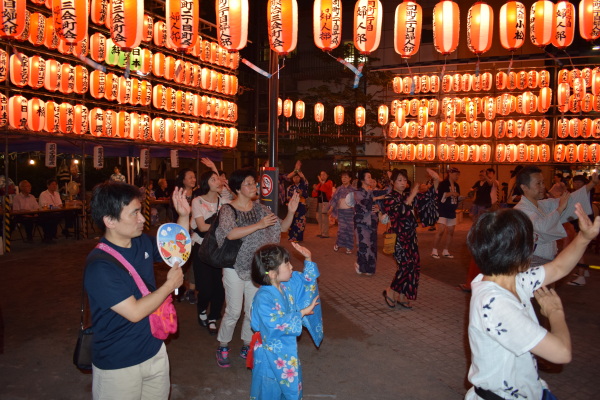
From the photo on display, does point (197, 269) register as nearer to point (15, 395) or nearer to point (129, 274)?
point (15, 395)

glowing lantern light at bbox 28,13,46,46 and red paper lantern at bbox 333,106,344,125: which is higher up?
glowing lantern light at bbox 28,13,46,46

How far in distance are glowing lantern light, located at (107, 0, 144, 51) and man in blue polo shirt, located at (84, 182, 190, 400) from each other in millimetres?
7928

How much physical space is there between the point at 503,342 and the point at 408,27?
9.36 metres

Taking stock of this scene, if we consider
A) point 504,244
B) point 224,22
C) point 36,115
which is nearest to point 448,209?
point 224,22

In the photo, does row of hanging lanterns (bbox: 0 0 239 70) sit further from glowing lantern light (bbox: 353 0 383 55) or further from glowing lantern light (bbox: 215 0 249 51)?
glowing lantern light (bbox: 353 0 383 55)

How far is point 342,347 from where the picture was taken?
17.0 feet

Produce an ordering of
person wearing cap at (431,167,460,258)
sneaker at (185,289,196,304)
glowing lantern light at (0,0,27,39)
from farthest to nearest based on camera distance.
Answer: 1. person wearing cap at (431,167,460,258)
2. glowing lantern light at (0,0,27,39)
3. sneaker at (185,289,196,304)

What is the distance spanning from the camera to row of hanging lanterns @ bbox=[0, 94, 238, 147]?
11.4 meters

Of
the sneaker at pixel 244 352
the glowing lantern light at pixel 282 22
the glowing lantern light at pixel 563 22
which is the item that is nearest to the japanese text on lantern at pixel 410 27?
the glowing lantern light at pixel 282 22

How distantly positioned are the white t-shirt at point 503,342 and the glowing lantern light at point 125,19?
9.28m

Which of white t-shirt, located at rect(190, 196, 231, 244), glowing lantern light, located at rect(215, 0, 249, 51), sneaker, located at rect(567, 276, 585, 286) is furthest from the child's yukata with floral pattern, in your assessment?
glowing lantern light, located at rect(215, 0, 249, 51)

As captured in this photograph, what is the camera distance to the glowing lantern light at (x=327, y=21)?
9336 millimetres

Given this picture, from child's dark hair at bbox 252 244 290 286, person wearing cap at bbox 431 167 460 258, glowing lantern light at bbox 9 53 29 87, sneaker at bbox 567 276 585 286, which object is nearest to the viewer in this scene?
child's dark hair at bbox 252 244 290 286

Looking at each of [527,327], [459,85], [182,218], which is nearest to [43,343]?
[182,218]
